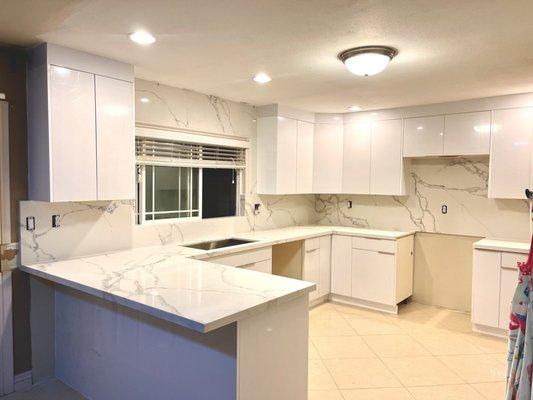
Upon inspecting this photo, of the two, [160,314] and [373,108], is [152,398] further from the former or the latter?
[373,108]

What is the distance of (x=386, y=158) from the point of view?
14.7 ft

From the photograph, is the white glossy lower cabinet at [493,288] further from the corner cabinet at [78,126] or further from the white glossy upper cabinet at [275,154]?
the corner cabinet at [78,126]

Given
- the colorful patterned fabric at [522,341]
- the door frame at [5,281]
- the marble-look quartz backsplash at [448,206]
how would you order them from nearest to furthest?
the colorful patterned fabric at [522,341]
the door frame at [5,281]
the marble-look quartz backsplash at [448,206]

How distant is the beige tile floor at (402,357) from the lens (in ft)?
8.87

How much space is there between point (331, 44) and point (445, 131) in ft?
7.57

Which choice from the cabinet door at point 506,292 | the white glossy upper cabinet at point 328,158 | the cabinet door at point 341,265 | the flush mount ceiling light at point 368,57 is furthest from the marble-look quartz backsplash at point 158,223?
the cabinet door at point 506,292

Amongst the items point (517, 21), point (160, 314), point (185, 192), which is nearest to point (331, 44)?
point (517, 21)

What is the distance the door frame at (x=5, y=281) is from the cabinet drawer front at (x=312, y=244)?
274 centimetres

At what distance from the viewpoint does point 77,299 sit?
262 cm

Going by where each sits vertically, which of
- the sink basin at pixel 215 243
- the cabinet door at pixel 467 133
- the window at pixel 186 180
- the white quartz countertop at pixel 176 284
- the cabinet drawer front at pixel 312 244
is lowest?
the cabinet drawer front at pixel 312 244

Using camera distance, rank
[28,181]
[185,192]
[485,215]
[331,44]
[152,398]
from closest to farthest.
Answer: [152,398], [331,44], [28,181], [185,192], [485,215]

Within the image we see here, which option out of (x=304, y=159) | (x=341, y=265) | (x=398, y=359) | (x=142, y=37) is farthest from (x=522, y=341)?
(x=304, y=159)

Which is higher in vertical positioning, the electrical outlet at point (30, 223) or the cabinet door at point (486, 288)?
the electrical outlet at point (30, 223)

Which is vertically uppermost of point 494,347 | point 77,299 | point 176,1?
point 176,1
